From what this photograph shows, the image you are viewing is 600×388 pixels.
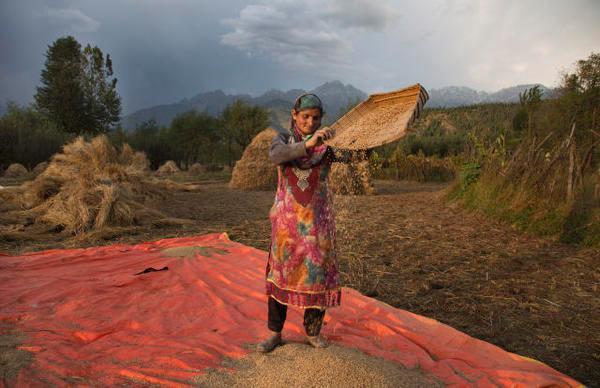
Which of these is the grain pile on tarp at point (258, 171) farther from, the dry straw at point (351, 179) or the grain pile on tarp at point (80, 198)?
the grain pile on tarp at point (80, 198)

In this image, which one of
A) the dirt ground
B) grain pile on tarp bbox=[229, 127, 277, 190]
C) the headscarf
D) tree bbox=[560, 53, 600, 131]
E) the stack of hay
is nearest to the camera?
the headscarf

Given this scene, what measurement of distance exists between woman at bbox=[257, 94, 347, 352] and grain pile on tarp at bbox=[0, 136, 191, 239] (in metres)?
5.09

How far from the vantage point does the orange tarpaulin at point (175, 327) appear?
230cm

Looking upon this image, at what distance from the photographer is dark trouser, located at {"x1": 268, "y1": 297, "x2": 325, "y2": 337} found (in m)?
2.44

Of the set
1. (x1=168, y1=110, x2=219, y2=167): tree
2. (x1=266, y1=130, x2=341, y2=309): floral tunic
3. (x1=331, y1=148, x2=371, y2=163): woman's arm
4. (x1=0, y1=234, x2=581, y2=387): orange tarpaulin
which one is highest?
(x1=168, y1=110, x2=219, y2=167): tree

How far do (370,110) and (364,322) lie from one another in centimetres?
176

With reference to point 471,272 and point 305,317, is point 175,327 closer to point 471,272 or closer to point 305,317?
point 305,317

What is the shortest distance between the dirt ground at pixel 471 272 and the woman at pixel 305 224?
1562 millimetres

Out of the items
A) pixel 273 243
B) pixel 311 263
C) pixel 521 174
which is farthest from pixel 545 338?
pixel 521 174

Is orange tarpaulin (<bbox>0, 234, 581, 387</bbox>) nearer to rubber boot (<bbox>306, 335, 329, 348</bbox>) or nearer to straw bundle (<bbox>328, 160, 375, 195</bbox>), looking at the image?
rubber boot (<bbox>306, 335, 329, 348</bbox>)

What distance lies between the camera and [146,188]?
958 cm

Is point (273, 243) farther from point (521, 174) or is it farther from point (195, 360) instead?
point (521, 174)

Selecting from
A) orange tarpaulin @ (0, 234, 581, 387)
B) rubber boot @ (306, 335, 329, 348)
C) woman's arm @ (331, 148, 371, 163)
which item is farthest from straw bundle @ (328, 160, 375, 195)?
woman's arm @ (331, 148, 371, 163)

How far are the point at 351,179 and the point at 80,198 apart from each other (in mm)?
6751
